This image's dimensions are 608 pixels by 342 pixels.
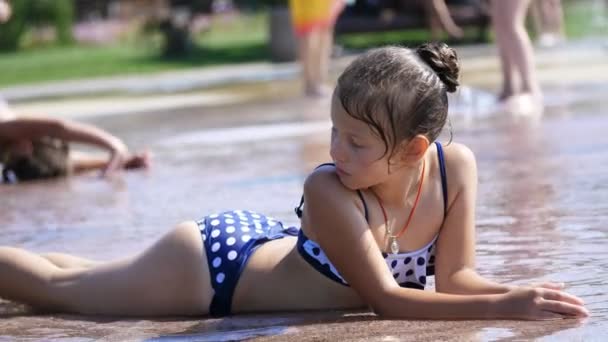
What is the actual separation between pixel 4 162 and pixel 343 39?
14539 millimetres

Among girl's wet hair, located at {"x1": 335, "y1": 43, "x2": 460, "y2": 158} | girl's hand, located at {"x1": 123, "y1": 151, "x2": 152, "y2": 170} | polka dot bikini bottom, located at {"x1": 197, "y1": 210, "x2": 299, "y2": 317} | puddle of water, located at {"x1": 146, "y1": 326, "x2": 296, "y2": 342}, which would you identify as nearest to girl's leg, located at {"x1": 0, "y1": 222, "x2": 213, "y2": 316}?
polka dot bikini bottom, located at {"x1": 197, "y1": 210, "x2": 299, "y2": 317}

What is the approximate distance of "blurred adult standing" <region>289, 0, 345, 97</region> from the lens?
11.5 m

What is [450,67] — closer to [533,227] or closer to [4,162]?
[533,227]

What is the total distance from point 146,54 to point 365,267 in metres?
18.5

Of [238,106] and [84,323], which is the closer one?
[84,323]

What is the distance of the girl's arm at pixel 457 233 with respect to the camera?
11.2 feet

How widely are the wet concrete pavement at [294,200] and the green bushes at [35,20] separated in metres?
14.0

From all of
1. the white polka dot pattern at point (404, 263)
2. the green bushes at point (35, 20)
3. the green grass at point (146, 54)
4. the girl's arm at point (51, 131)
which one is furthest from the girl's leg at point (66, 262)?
the green bushes at point (35, 20)

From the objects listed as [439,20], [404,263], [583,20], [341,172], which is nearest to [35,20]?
[439,20]

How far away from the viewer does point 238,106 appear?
11367mm

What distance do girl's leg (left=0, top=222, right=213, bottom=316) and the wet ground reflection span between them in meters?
0.06

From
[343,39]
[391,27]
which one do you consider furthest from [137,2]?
[391,27]

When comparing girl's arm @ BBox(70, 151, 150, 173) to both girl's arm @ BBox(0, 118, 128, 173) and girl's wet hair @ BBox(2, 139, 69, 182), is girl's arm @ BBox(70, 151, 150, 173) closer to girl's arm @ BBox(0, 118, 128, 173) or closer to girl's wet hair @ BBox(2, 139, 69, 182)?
girl's wet hair @ BBox(2, 139, 69, 182)

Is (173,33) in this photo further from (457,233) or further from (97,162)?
(457,233)
